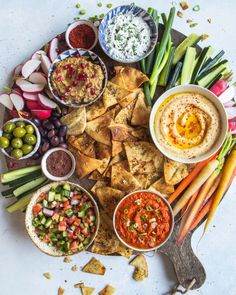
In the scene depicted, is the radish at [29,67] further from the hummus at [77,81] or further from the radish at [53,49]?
the hummus at [77,81]

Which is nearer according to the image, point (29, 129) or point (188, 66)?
point (29, 129)

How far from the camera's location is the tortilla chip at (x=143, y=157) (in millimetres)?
4879

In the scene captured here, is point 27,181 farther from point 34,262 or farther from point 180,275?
point 180,275

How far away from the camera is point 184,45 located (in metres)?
5.14

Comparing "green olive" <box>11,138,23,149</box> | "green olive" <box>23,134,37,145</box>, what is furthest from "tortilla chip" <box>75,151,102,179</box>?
"green olive" <box>11,138,23,149</box>

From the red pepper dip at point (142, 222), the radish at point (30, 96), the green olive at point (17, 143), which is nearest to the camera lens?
the red pepper dip at point (142, 222)

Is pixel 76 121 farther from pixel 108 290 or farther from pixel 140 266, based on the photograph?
pixel 108 290

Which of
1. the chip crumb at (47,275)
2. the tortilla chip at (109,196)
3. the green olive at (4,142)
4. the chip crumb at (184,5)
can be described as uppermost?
the chip crumb at (184,5)

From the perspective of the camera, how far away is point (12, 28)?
5406 millimetres

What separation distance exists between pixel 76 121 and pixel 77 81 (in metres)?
0.41

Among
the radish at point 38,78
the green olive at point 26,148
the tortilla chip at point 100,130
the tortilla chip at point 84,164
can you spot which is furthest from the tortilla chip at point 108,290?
the radish at point 38,78

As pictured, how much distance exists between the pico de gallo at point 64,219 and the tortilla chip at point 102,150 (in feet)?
1.38

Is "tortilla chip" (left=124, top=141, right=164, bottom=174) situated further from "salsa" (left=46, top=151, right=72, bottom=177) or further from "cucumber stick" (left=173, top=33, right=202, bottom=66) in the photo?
"cucumber stick" (left=173, top=33, right=202, bottom=66)

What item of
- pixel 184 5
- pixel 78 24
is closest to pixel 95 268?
pixel 78 24
